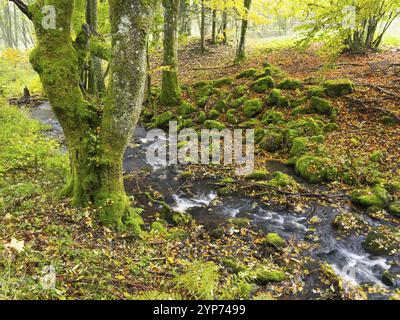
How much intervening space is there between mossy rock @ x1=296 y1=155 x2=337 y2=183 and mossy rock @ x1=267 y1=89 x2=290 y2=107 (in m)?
4.11

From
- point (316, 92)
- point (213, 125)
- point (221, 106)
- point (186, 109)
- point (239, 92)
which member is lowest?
point (213, 125)

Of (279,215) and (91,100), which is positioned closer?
(91,100)

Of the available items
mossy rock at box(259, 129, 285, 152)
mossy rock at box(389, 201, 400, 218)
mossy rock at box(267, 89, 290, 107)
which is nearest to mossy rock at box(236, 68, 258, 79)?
mossy rock at box(267, 89, 290, 107)

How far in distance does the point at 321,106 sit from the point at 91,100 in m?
9.39

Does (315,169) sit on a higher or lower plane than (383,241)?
higher

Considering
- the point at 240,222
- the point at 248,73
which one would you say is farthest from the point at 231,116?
the point at 240,222

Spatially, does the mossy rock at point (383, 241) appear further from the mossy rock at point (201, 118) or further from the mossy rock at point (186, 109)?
the mossy rock at point (186, 109)

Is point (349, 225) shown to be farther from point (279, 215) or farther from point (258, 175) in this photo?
Answer: point (258, 175)

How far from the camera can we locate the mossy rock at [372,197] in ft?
25.9

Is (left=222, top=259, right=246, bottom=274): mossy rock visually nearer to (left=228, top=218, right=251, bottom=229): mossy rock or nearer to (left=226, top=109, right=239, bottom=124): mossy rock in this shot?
(left=228, top=218, right=251, bottom=229): mossy rock

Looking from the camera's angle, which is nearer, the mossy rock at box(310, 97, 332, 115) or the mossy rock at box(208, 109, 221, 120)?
the mossy rock at box(310, 97, 332, 115)

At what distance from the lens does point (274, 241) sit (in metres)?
6.75

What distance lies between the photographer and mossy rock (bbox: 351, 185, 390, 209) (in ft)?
25.9
